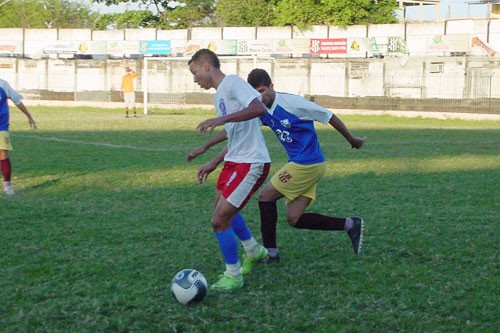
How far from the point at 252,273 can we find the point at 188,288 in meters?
1.05

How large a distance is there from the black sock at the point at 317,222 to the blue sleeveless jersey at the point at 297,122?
513 millimetres

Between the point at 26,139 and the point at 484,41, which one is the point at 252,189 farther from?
the point at 484,41

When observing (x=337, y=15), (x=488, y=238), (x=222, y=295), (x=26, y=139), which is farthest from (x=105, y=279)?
(x=337, y=15)

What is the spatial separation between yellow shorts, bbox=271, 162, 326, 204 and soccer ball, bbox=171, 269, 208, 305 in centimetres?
149

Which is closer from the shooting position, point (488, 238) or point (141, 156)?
point (488, 238)

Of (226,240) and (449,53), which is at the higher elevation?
(449,53)

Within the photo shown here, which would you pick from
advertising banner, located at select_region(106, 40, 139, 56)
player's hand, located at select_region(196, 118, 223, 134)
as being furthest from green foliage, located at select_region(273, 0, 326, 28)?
player's hand, located at select_region(196, 118, 223, 134)

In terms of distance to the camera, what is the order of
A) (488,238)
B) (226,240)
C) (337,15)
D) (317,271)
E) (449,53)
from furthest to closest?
(337,15) → (449,53) → (488,238) → (317,271) → (226,240)

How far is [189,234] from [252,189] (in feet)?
6.89

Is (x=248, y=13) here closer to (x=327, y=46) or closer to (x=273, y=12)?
(x=273, y=12)

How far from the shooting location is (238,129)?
5.67 m

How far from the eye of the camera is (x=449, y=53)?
4259cm

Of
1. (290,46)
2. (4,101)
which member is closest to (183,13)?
(290,46)

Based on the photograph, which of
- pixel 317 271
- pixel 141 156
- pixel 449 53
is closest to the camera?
pixel 317 271
